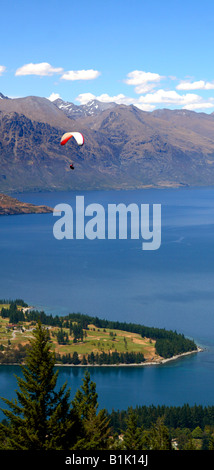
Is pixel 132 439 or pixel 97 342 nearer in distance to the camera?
pixel 132 439

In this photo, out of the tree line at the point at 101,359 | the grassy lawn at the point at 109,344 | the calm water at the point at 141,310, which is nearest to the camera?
the calm water at the point at 141,310

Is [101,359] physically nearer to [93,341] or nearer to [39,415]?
[93,341]

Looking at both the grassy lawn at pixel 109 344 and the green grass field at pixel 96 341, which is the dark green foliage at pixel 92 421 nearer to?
the grassy lawn at pixel 109 344

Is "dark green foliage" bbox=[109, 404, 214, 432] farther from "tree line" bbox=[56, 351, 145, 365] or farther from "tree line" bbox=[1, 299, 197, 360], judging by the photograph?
"tree line" bbox=[1, 299, 197, 360]

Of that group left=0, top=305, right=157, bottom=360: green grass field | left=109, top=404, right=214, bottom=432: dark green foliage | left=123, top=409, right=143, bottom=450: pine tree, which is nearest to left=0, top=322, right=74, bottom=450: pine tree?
left=123, top=409, right=143, bottom=450: pine tree

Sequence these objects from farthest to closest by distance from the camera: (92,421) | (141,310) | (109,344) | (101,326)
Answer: (141,310), (101,326), (109,344), (92,421)

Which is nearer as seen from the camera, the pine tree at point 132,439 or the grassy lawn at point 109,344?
the pine tree at point 132,439

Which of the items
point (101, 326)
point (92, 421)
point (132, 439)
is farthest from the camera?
point (101, 326)

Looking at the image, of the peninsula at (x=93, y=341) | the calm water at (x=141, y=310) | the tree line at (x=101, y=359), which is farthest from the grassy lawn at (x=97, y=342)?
the calm water at (x=141, y=310)

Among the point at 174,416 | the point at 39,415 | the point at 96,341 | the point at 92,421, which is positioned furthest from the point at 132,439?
the point at 96,341
